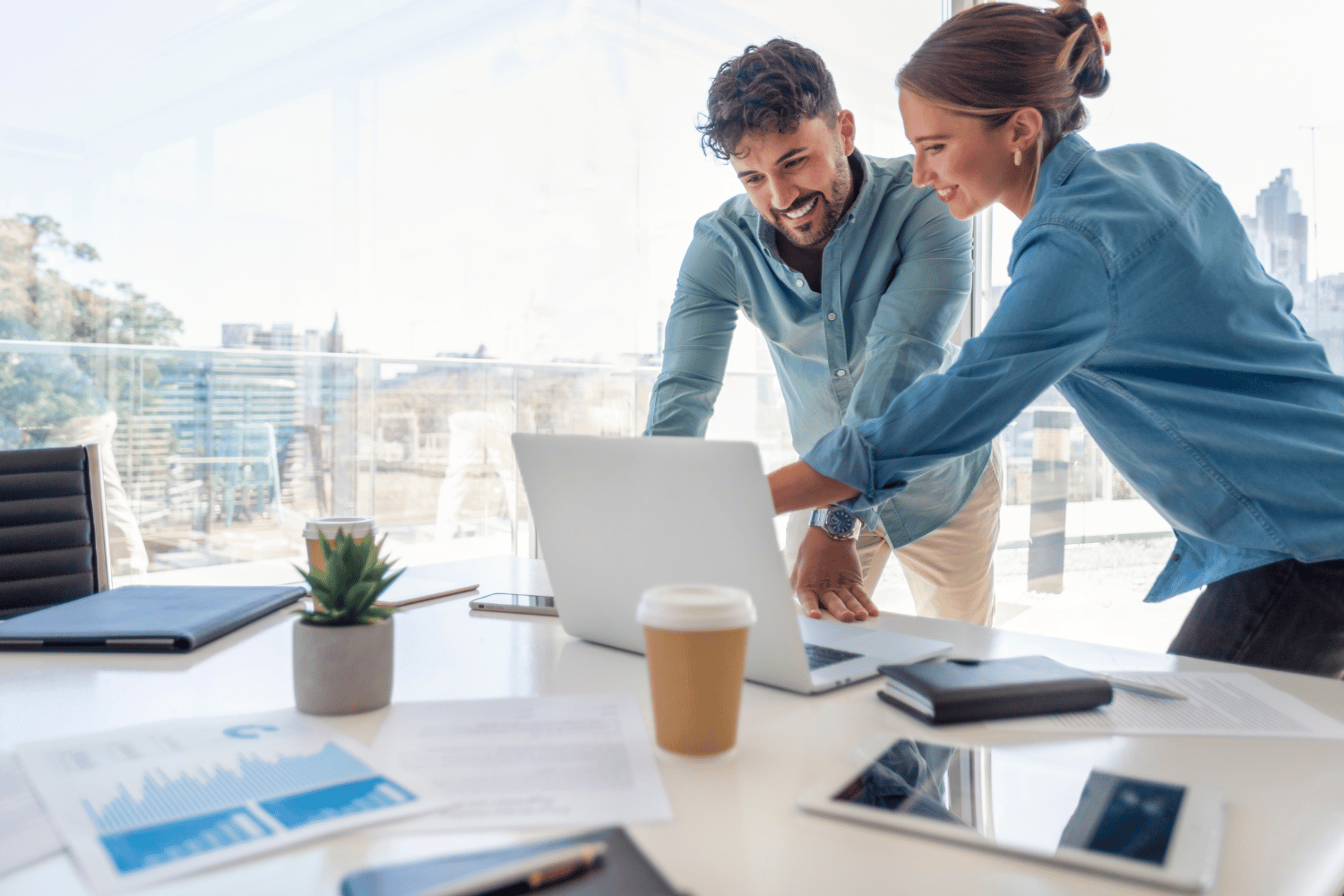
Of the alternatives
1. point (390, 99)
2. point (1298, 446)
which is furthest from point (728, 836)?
point (390, 99)

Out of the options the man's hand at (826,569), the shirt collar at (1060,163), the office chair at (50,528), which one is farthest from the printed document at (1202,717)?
the office chair at (50,528)

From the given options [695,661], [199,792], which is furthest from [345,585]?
[695,661]

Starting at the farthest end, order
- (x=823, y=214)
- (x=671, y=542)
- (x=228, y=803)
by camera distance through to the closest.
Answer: (x=823, y=214) < (x=671, y=542) < (x=228, y=803)

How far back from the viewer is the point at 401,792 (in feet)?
1.94

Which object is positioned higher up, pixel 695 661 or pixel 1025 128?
pixel 1025 128

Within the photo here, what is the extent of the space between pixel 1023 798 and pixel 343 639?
529mm

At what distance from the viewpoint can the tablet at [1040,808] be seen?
502 mm

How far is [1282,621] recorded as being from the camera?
3.84 feet

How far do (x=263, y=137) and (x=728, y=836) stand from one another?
363 cm

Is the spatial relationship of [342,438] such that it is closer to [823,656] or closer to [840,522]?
[840,522]

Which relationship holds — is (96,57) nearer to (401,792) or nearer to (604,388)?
(604,388)

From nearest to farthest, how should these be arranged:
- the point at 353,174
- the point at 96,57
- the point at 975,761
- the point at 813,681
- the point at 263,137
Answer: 1. the point at 975,761
2. the point at 813,681
3. the point at 96,57
4. the point at 263,137
5. the point at 353,174

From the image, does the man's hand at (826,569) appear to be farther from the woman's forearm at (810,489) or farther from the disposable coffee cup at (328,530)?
the disposable coffee cup at (328,530)

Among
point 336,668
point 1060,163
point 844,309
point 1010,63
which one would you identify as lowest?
point 336,668
